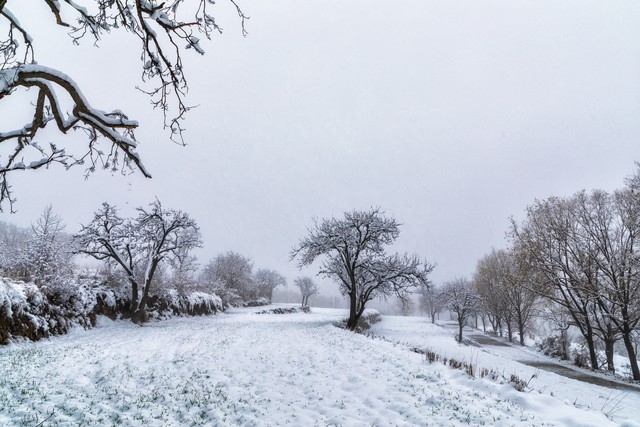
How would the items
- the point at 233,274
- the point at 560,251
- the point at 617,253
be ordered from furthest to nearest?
the point at 233,274, the point at 560,251, the point at 617,253

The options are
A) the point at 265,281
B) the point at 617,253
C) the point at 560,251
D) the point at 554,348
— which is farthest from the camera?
the point at 265,281

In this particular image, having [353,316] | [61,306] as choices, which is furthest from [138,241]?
[353,316]

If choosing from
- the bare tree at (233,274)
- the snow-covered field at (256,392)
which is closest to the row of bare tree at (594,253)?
the snow-covered field at (256,392)

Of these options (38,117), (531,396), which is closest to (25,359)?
(38,117)

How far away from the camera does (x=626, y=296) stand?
1914 centimetres

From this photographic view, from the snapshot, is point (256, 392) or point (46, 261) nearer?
point (256, 392)

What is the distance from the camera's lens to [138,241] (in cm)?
2347

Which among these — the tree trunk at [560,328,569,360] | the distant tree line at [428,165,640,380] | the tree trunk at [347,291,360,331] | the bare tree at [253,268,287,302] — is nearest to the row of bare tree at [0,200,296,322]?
the tree trunk at [347,291,360,331]

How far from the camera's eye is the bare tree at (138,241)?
2141cm

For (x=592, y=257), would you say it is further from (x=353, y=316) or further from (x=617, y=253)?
(x=353, y=316)

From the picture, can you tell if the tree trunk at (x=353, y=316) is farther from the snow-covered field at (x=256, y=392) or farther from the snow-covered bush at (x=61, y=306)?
the snow-covered bush at (x=61, y=306)

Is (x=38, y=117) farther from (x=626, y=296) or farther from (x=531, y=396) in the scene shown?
(x=626, y=296)

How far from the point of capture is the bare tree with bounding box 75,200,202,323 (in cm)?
2141

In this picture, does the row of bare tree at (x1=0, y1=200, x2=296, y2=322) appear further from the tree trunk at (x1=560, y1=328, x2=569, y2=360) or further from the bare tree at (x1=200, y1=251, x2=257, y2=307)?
the tree trunk at (x1=560, y1=328, x2=569, y2=360)
